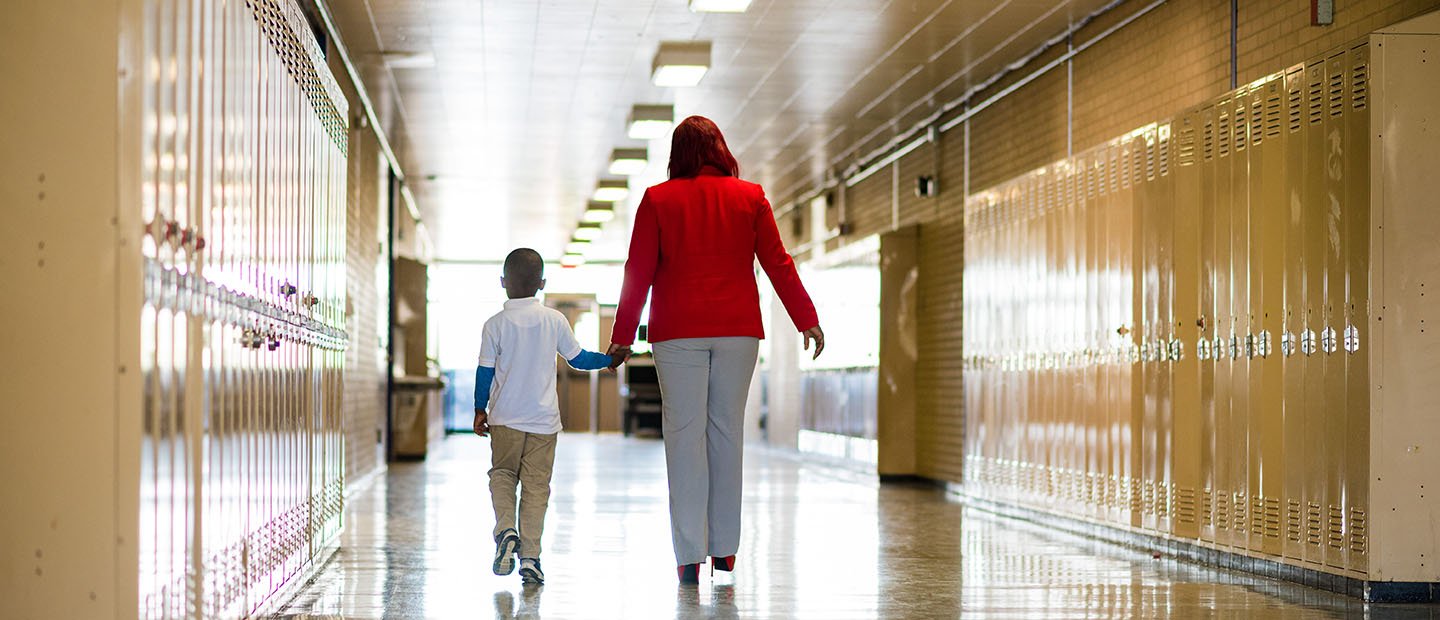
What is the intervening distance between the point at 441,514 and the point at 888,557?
3246 mm

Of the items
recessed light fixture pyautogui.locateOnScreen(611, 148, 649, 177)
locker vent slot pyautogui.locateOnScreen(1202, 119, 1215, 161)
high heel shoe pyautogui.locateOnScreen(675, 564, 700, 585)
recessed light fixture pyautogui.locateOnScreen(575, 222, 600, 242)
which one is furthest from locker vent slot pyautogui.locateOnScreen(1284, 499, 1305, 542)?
recessed light fixture pyautogui.locateOnScreen(575, 222, 600, 242)

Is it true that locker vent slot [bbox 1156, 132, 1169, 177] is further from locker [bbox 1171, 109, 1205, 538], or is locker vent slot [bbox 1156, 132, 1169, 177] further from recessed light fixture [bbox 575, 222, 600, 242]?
recessed light fixture [bbox 575, 222, 600, 242]

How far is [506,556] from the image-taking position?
19.0ft

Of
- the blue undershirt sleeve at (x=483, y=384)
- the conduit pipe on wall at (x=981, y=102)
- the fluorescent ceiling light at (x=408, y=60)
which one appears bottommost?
the blue undershirt sleeve at (x=483, y=384)

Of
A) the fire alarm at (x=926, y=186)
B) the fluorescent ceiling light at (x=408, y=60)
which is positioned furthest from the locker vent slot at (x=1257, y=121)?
the fire alarm at (x=926, y=186)

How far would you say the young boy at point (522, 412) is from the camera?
19.1ft

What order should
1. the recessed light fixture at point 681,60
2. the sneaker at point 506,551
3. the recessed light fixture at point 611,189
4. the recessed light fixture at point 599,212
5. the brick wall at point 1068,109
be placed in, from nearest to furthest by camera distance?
the sneaker at point 506,551, the brick wall at point 1068,109, the recessed light fixture at point 681,60, the recessed light fixture at point 611,189, the recessed light fixture at point 599,212

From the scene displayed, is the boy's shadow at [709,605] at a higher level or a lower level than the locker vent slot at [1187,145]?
lower

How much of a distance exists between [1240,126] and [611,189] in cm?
1167

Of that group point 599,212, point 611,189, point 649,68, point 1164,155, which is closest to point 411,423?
point 611,189

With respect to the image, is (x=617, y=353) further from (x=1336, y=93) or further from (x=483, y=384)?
(x=1336, y=93)

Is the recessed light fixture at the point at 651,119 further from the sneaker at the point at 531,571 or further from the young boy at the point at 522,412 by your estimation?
the sneaker at the point at 531,571

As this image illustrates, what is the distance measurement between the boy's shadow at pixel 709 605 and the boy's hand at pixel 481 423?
0.96 metres

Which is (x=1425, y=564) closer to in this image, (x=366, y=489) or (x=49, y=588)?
(x=49, y=588)
